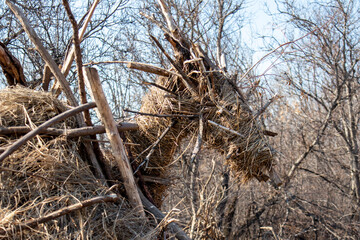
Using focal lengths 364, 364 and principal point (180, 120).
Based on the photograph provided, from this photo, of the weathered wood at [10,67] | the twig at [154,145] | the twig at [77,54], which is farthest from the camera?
the weathered wood at [10,67]

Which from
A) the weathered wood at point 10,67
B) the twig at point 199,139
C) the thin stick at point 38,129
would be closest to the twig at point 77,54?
the thin stick at point 38,129

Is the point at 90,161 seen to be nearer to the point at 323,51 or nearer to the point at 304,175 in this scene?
the point at 323,51

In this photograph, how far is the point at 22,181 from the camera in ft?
8.39

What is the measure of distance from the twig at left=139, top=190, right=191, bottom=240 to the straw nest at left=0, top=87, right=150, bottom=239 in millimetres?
228

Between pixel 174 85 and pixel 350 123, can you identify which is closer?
pixel 174 85

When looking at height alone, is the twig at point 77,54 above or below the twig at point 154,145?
above

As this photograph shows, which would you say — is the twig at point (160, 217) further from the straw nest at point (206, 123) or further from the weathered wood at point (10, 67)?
the weathered wood at point (10, 67)

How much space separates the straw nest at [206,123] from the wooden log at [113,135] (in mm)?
396

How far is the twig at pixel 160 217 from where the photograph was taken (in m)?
2.83

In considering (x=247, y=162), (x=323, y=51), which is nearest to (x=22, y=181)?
(x=247, y=162)

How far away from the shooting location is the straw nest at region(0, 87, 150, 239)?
2348 mm

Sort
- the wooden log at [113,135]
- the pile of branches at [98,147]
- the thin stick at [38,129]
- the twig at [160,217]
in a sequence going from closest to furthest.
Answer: the thin stick at [38,129], the pile of branches at [98,147], the wooden log at [113,135], the twig at [160,217]

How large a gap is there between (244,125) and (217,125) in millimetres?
238

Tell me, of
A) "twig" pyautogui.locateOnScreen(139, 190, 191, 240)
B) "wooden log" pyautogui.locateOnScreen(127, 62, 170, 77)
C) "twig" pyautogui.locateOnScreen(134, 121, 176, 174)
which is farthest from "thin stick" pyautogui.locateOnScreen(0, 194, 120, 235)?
"wooden log" pyautogui.locateOnScreen(127, 62, 170, 77)
